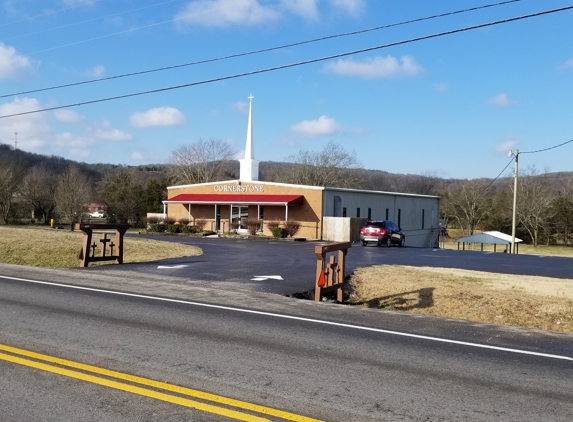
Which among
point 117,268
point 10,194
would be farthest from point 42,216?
point 117,268

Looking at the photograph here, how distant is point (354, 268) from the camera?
19.9 m

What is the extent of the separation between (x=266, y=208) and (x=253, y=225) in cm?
214

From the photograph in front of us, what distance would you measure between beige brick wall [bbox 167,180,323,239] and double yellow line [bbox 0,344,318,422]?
3636cm

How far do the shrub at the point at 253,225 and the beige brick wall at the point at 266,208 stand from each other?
0.90 metres

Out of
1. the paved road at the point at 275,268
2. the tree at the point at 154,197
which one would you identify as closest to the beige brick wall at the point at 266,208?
the paved road at the point at 275,268

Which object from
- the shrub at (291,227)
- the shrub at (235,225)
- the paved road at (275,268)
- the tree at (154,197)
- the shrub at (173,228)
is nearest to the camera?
the paved road at (275,268)

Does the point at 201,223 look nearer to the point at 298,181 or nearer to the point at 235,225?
the point at 235,225

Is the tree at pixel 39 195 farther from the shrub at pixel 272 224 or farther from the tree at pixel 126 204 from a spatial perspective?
the shrub at pixel 272 224

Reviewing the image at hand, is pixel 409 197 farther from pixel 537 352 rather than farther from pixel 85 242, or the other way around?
pixel 537 352

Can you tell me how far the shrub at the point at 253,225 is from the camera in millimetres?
44094

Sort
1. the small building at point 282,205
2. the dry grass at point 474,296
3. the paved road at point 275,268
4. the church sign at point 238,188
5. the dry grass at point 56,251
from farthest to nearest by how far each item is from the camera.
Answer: the church sign at point 238,188 < the small building at point 282,205 < the dry grass at point 56,251 < the paved road at point 275,268 < the dry grass at point 474,296

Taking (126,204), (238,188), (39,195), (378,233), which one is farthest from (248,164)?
(39,195)

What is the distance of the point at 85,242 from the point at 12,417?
14267 millimetres

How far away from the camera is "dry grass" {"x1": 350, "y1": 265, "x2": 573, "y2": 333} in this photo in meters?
12.8
